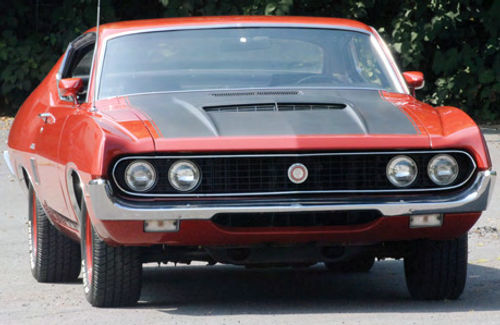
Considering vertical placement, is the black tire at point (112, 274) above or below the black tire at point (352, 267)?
above

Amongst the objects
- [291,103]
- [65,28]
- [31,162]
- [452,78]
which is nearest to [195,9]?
[65,28]

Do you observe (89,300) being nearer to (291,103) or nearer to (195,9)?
(291,103)

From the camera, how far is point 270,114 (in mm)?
6039

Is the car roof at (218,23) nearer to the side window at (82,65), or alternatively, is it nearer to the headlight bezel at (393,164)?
the side window at (82,65)

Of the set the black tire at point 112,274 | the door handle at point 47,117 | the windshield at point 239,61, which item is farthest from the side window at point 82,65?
the black tire at point 112,274

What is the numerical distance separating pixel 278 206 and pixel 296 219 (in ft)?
0.46

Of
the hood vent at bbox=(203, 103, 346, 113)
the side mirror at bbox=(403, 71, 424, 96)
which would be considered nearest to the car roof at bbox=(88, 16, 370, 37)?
the side mirror at bbox=(403, 71, 424, 96)

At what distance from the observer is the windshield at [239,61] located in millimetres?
6824

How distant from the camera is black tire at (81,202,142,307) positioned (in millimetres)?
5992

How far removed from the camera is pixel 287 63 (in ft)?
23.0

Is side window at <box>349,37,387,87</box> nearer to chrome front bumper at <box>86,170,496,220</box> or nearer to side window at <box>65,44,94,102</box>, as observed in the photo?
chrome front bumper at <box>86,170,496,220</box>

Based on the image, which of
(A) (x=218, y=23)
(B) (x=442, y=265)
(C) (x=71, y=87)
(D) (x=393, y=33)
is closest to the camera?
(B) (x=442, y=265)

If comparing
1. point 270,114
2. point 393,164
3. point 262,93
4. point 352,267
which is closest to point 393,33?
point 352,267

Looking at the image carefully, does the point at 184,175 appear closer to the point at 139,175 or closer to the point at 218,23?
the point at 139,175
